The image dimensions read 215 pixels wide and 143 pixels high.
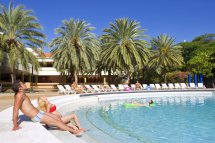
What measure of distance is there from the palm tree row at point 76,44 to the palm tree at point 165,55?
0.52 m

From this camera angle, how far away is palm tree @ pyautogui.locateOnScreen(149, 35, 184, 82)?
41.5 meters

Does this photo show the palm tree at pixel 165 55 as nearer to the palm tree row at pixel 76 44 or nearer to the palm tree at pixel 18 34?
the palm tree row at pixel 76 44

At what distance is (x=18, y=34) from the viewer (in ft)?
89.2

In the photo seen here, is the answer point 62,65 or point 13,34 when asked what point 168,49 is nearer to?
point 62,65

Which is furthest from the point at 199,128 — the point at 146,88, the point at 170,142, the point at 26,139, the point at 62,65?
the point at 62,65

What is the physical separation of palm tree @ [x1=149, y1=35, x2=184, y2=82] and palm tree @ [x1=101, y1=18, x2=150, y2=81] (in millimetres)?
6254

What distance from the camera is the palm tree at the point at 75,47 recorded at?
31375 millimetres

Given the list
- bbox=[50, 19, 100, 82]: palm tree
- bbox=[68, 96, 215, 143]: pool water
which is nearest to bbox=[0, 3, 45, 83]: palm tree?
bbox=[50, 19, 100, 82]: palm tree

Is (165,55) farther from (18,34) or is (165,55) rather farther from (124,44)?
(18,34)

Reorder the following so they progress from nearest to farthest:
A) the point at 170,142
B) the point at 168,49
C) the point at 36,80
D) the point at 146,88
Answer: the point at 170,142 < the point at 146,88 < the point at 168,49 < the point at 36,80

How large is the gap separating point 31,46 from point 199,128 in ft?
71.1

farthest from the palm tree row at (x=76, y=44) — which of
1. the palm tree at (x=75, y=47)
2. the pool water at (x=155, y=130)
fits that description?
the pool water at (x=155, y=130)

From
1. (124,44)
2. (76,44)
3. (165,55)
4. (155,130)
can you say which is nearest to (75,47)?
→ (76,44)

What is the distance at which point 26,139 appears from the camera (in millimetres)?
5281
